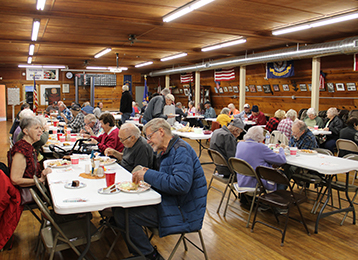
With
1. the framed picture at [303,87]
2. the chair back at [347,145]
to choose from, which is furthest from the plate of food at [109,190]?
the framed picture at [303,87]

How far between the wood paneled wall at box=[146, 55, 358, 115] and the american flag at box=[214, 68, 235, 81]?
29 cm

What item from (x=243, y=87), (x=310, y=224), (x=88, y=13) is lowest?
(x=310, y=224)

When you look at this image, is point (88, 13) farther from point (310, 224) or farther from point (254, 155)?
point (310, 224)

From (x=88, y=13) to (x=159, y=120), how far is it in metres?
4.67

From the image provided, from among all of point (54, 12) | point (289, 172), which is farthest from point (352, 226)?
point (54, 12)

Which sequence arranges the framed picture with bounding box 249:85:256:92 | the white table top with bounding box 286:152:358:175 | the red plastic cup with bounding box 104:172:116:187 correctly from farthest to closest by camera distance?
the framed picture with bounding box 249:85:256:92 < the white table top with bounding box 286:152:358:175 < the red plastic cup with bounding box 104:172:116:187

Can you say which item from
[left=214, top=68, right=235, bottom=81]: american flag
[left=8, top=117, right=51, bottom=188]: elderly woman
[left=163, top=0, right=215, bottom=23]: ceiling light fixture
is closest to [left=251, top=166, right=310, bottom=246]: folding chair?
[left=8, top=117, right=51, bottom=188]: elderly woman

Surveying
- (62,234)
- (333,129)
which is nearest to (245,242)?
(62,234)

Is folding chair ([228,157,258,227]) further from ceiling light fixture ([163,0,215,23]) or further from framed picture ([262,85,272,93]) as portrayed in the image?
framed picture ([262,85,272,93])

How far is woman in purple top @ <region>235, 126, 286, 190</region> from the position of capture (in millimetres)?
3760

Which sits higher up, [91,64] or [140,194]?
[91,64]

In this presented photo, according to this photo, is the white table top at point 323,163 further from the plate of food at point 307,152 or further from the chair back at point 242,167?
the chair back at point 242,167

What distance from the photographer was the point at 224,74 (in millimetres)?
14367

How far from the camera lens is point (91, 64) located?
671 inches
